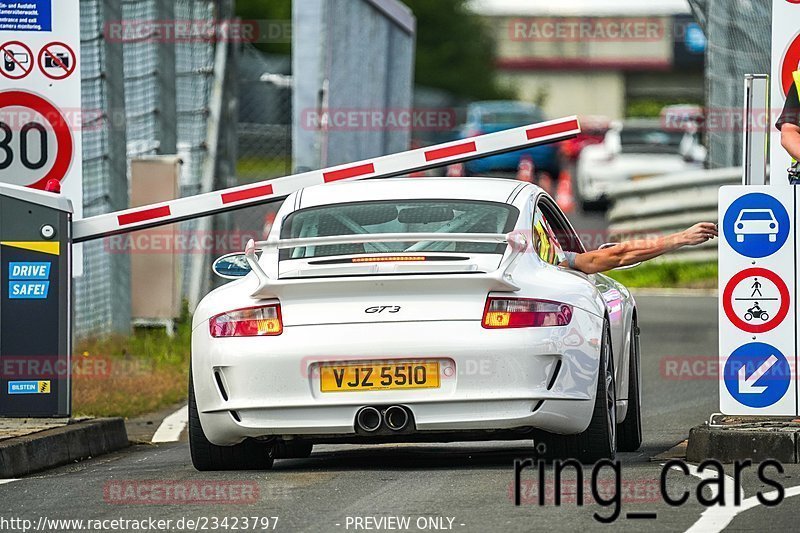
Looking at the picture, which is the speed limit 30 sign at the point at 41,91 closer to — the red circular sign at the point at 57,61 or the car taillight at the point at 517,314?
the red circular sign at the point at 57,61

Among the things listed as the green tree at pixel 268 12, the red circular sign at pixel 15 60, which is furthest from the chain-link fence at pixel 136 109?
the green tree at pixel 268 12

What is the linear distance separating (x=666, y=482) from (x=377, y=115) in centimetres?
1283

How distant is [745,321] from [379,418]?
1.81 metres

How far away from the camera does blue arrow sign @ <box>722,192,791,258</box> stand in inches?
328

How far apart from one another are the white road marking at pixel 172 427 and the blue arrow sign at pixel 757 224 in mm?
3785

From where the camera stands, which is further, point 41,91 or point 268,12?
point 268,12

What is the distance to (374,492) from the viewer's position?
24.2ft

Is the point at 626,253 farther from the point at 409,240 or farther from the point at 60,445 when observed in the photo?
the point at 60,445

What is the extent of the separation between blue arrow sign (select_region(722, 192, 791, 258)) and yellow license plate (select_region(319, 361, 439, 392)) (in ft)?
5.27

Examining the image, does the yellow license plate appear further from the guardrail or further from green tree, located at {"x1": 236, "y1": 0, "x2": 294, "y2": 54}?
green tree, located at {"x1": 236, "y1": 0, "x2": 294, "y2": 54}

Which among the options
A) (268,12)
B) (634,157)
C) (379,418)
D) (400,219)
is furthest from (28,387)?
(268,12)

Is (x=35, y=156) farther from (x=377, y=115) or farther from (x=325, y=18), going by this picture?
(x=377, y=115)

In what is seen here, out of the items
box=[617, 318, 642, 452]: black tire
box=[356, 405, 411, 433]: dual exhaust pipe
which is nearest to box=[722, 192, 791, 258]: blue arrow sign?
box=[617, 318, 642, 452]: black tire

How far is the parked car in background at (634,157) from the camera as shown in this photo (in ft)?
101
